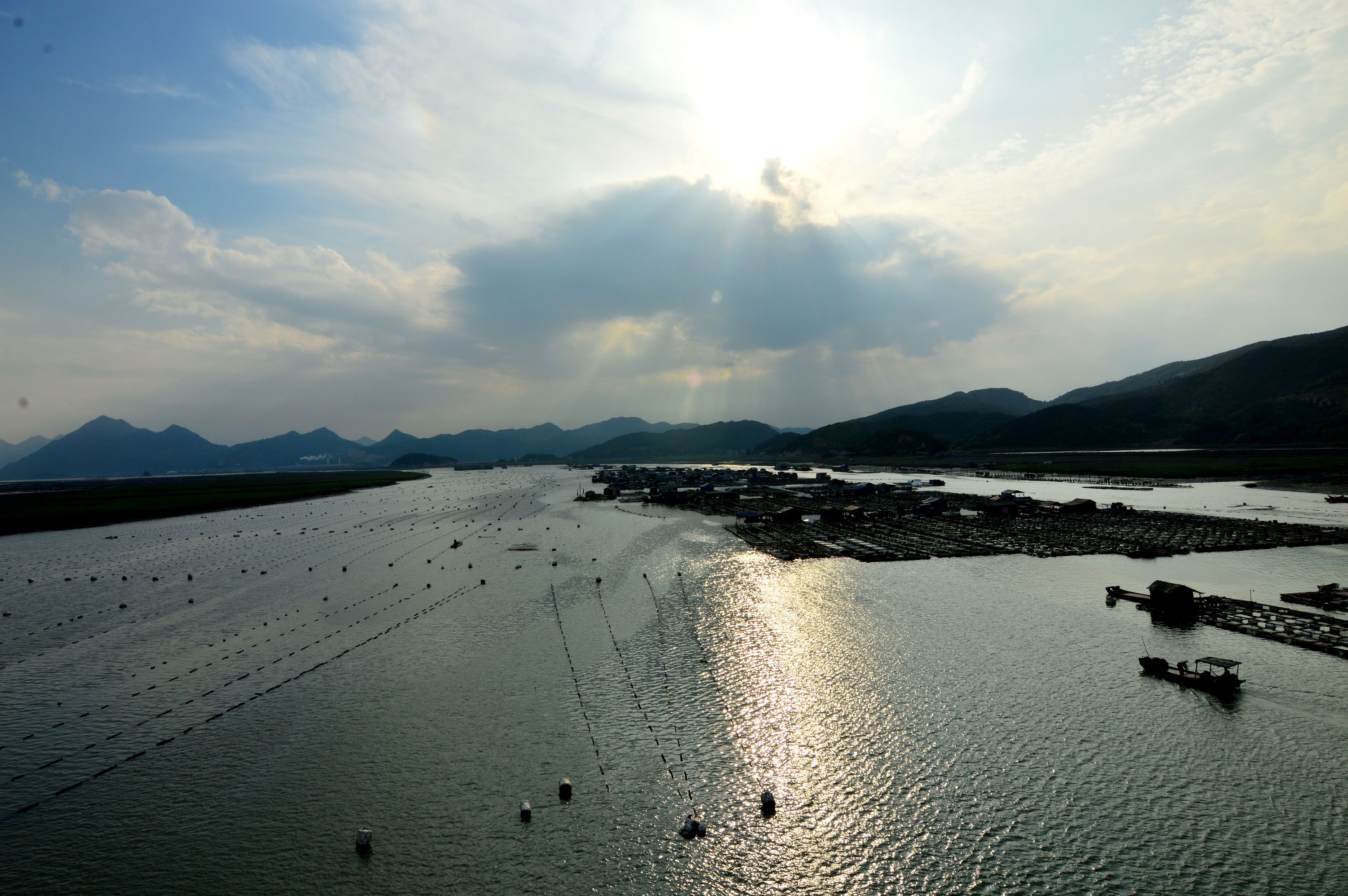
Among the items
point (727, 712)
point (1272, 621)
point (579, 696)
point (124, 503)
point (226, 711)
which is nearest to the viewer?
point (727, 712)

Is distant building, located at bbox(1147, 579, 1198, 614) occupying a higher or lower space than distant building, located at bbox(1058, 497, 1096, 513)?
lower

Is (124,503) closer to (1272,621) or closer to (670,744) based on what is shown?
(670,744)

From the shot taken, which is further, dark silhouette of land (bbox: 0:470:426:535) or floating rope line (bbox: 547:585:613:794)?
dark silhouette of land (bbox: 0:470:426:535)

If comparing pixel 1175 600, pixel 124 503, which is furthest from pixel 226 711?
pixel 124 503

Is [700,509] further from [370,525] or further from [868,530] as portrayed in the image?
[370,525]

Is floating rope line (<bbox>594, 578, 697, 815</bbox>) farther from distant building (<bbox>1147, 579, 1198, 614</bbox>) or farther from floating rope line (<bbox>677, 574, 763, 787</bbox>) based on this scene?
distant building (<bbox>1147, 579, 1198, 614</bbox>)

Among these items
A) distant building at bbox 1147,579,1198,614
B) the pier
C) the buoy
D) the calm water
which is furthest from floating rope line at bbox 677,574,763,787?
the pier

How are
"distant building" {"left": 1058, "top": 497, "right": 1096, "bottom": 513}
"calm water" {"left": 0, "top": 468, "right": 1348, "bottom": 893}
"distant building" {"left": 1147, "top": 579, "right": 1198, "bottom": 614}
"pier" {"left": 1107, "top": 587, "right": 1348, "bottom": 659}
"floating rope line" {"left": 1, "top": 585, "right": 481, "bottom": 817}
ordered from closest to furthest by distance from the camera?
"calm water" {"left": 0, "top": 468, "right": 1348, "bottom": 893}, "floating rope line" {"left": 1, "top": 585, "right": 481, "bottom": 817}, "pier" {"left": 1107, "top": 587, "right": 1348, "bottom": 659}, "distant building" {"left": 1147, "top": 579, "right": 1198, "bottom": 614}, "distant building" {"left": 1058, "top": 497, "right": 1096, "bottom": 513}
